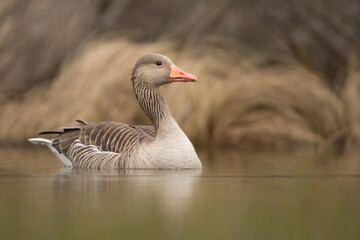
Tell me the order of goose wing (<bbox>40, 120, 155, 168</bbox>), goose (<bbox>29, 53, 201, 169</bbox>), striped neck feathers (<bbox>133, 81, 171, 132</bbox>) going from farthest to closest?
striped neck feathers (<bbox>133, 81, 171, 132</bbox>)
goose wing (<bbox>40, 120, 155, 168</bbox>)
goose (<bbox>29, 53, 201, 169</bbox>)

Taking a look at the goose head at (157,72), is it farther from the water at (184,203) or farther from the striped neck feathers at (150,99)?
the water at (184,203)

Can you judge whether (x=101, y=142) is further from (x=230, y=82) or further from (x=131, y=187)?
(x=230, y=82)

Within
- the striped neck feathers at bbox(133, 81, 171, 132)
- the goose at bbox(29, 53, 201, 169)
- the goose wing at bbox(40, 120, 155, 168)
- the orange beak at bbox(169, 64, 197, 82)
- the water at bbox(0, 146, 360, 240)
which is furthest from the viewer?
the striped neck feathers at bbox(133, 81, 171, 132)

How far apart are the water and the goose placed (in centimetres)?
29

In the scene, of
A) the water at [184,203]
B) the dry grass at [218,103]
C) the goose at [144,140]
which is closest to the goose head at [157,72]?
the goose at [144,140]

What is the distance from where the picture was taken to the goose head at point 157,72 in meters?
10.6

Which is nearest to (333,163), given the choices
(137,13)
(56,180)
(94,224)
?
(56,180)

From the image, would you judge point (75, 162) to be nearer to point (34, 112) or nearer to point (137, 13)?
point (34, 112)

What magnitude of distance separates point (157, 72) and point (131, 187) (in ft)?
10.4

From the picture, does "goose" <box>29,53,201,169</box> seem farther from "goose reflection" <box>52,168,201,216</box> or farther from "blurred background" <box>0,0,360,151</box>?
"blurred background" <box>0,0,360,151</box>

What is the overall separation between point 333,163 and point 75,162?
3673 mm

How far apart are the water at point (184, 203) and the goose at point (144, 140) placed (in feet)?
0.96

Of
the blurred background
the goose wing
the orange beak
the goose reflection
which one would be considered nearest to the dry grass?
the blurred background

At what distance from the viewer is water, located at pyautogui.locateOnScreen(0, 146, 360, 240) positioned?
4.98 metres
